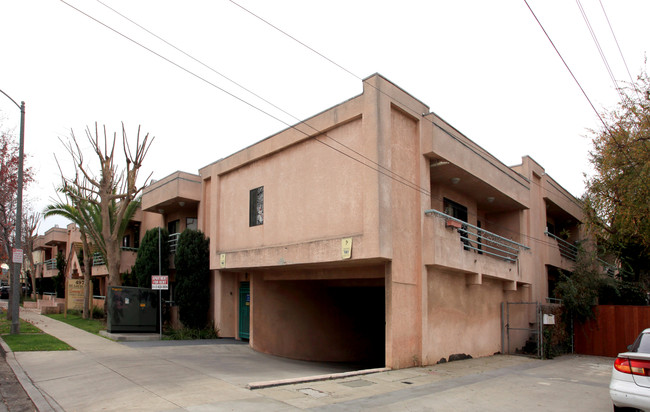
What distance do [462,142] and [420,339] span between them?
6518 millimetres

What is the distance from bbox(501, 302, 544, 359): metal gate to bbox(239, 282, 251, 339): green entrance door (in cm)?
997

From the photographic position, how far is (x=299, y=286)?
1950 cm

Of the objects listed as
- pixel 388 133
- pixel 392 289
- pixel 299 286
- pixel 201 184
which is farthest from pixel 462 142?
pixel 201 184

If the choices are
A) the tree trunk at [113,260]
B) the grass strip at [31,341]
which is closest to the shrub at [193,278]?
the tree trunk at [113,260]

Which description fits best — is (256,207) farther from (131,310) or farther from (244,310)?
(131,310)

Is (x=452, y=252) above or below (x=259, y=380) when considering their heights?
above

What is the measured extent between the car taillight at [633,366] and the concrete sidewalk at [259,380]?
2.16 meters

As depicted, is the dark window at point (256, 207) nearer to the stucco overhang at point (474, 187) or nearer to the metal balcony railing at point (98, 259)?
the stucco overhang at point (474, 187)

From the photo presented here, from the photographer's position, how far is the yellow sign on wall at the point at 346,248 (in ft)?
43.0

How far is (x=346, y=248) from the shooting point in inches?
520

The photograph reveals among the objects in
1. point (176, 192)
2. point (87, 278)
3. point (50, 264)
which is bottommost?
point (87, 278)

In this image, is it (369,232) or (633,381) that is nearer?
(633,381)

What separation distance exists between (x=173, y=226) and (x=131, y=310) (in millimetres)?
6814

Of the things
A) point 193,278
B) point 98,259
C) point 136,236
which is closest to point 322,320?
point 193,278
